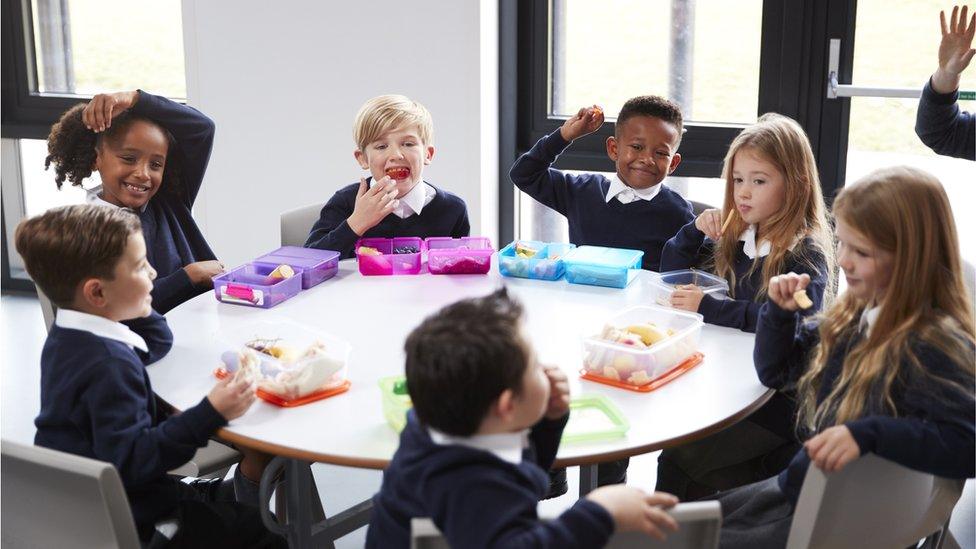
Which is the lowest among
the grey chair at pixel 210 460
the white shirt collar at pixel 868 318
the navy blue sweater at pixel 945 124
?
the grey chair at pixel 210 460

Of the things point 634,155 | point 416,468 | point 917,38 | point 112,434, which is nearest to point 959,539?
point 634,155

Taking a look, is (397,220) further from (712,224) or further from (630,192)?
(712,224)

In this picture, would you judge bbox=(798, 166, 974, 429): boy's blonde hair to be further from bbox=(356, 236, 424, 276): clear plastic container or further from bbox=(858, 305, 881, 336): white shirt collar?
bbox=(356, 236, 424, 276): clear plastic container

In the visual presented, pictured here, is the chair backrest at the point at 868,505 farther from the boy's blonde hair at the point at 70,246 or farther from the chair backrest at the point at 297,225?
the chair backrest at the point at 297,225

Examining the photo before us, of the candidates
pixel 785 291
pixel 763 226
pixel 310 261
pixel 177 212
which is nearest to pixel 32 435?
pixel 177 212

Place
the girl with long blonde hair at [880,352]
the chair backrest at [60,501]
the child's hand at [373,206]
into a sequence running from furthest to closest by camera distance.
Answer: the child's hand at [373,206] < the girl with long blonde hair at [880,352] < the chair backrest at [60,501]

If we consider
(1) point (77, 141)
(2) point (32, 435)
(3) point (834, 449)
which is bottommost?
(2) point (32, 435)

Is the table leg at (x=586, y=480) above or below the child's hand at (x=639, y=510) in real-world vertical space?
below

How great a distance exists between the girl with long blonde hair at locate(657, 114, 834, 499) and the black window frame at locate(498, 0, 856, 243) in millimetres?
1188

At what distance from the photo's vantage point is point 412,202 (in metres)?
2.79

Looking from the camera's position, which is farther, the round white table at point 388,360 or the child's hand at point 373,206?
the child's hand at point 373,206

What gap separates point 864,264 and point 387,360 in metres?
0.88

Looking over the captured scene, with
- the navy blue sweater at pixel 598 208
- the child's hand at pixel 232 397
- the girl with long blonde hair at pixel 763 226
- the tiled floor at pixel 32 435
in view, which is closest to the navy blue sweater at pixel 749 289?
the girl with long blonde hair at pixel 763 226

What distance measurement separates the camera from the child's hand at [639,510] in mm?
1269
